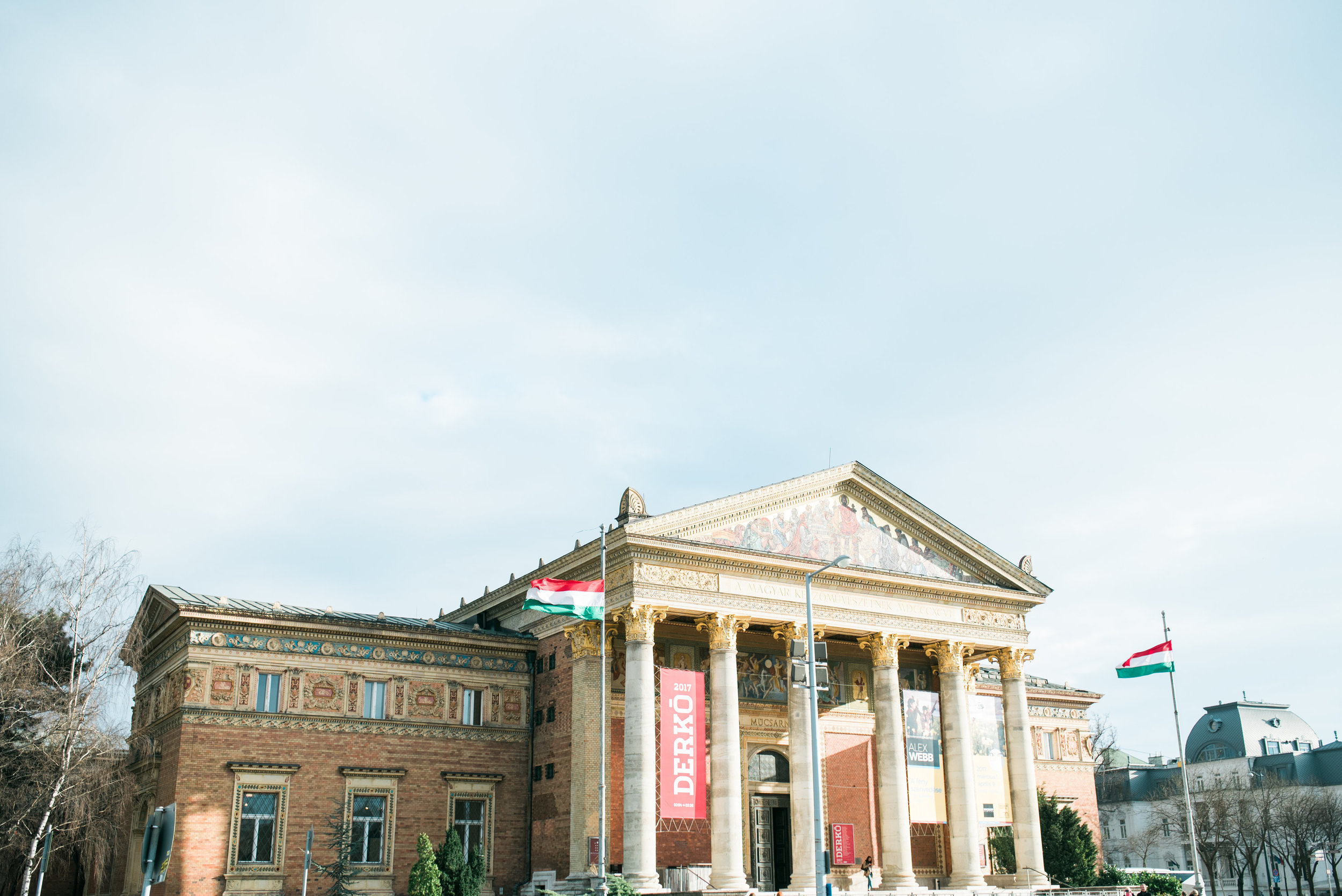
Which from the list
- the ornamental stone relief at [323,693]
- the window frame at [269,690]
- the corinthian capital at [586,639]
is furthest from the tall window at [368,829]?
the corinthian capital at [586,639]

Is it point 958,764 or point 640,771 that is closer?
point 640,771

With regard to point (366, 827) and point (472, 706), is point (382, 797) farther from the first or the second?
point (472, 706)

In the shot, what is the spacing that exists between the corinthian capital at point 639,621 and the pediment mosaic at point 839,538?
315 cm

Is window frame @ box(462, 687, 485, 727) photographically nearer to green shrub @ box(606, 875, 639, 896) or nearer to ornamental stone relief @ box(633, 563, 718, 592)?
ornamental stone relief @ box(633, 563, 718, 592)

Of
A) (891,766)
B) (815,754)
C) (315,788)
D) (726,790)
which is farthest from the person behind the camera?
(891,766)

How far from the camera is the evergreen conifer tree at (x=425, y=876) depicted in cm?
3509

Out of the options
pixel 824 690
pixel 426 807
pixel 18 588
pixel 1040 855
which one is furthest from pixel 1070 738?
pixel 18 588

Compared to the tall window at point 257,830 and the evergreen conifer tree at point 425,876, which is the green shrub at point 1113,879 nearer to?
the evergreen conifer tree at point 425,876

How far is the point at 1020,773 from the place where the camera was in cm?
4303

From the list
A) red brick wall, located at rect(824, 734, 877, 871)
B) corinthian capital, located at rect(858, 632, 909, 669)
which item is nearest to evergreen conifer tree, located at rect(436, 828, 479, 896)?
red brick wall, located at rect(824, 734, 877, 871)

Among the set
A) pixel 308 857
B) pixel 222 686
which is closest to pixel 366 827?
pixel 308 857

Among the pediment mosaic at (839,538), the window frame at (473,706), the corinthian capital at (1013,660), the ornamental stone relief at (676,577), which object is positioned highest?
the pediment mosaic at (839,538)

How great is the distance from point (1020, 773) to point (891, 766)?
21.3ft

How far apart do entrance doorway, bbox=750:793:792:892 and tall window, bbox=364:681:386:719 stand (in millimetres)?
14351
